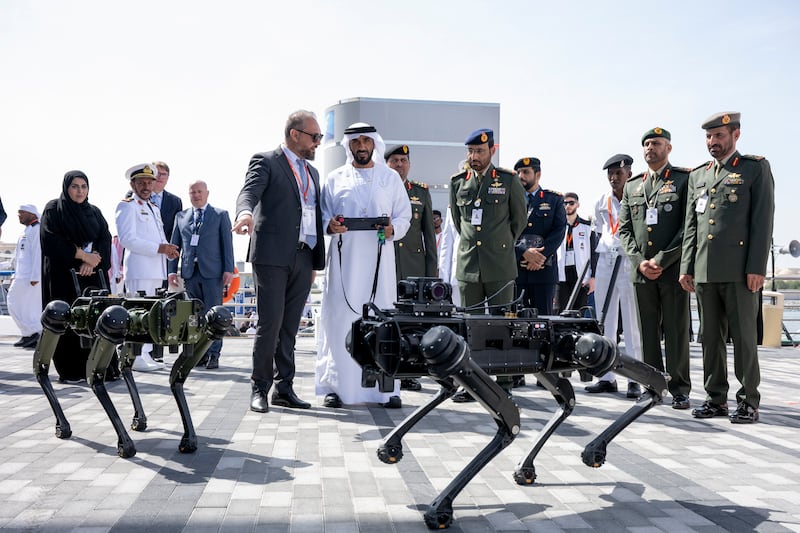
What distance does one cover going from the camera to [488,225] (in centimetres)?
588

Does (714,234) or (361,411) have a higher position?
(714,234)

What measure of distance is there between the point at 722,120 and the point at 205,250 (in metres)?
5.61

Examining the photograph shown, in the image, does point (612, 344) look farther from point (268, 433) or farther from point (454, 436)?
point (268, 433)

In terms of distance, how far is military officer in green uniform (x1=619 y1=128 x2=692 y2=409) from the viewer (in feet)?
18.8

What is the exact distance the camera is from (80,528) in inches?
103

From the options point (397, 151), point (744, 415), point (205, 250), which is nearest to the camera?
point (744, 415)

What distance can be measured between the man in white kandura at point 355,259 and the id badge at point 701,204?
2321 mm

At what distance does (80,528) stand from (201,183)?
6278mm

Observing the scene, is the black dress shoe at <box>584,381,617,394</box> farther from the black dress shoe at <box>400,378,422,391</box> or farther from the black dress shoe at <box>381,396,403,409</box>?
the black dress shoe at <box>381,396,403,409</box>

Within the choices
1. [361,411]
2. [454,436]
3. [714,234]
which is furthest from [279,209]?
[714,234]

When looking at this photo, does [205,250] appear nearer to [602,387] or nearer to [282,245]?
[282,245]

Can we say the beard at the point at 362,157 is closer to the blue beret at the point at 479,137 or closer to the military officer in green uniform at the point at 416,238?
the blue beret at the point at 479,137

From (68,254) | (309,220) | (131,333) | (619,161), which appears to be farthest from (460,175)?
(68,254)

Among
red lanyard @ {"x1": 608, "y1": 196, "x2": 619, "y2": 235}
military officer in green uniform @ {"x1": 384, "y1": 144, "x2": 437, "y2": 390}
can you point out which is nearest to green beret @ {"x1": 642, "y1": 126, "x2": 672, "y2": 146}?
red lanyard @ {"x1": 608, "y1": 196, "x2": 619, "y2": 235}
